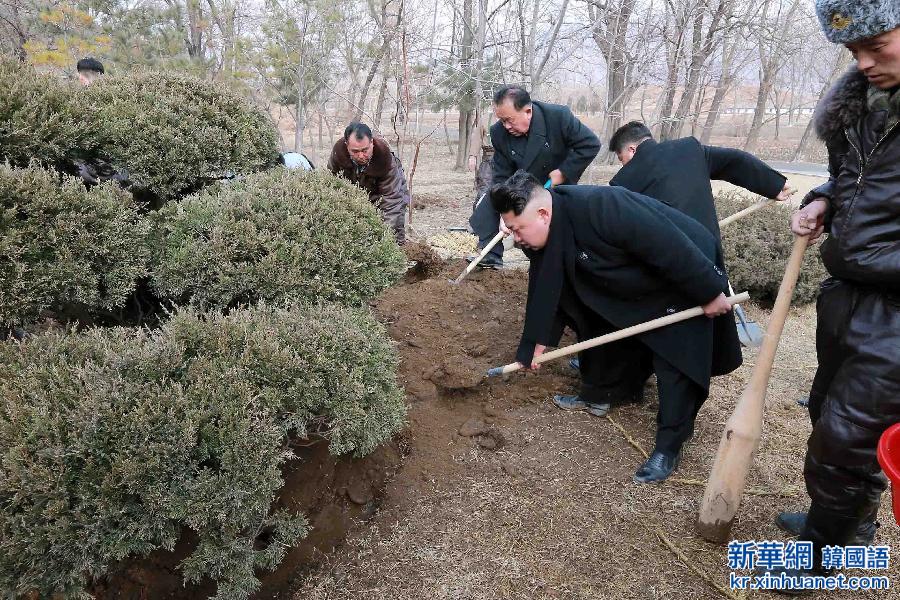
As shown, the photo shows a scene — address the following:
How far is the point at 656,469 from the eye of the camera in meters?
2.96

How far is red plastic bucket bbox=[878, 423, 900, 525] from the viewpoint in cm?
142

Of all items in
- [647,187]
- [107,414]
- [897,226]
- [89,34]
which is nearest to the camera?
[107,414]

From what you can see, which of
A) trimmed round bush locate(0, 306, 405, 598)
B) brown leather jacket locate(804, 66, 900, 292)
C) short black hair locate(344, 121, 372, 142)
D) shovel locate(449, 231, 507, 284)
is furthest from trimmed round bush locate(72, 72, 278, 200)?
brown leather jacket locate(804, 66, 900, 292)

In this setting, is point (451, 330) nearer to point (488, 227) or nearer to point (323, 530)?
point (488, 227)

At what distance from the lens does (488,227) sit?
5.75m

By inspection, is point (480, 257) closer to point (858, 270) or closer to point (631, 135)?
point (631, 135)

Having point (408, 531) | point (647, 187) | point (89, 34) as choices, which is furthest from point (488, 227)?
point (89, 34)

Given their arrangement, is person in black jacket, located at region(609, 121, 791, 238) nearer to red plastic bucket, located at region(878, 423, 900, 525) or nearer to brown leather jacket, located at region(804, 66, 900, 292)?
brown leather jacket, located at region(804, 66, 900, 292)

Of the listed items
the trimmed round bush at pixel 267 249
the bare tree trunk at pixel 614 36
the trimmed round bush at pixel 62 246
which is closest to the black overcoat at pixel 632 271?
the trimmed round bush at pixel 267 249

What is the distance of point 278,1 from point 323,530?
1347 centimetres

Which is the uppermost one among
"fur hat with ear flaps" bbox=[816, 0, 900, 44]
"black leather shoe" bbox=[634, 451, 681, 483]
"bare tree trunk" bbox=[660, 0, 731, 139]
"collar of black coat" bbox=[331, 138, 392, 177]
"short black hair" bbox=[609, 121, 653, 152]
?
"bare tree trunk" bbox=[660, 0, 731, 139]

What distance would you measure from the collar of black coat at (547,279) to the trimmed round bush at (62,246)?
189 centimetres

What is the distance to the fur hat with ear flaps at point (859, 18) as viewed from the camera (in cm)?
175

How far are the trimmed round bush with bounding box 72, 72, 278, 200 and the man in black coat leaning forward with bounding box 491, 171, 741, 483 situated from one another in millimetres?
1621
